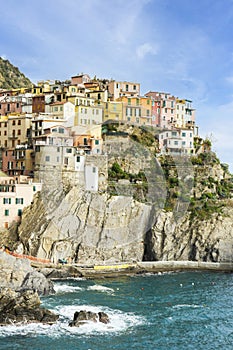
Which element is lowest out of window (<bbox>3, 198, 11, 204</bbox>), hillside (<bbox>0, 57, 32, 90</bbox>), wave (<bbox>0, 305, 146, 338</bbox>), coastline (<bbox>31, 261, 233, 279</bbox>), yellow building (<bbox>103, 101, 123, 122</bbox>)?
wave (<bbox>0, 305, 146, 338</bbox>)

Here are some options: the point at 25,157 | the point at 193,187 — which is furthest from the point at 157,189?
the point at 25,157

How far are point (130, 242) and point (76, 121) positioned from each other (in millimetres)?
19519

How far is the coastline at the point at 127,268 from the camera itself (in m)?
55.7

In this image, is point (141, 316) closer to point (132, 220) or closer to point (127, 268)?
point (127, 268)

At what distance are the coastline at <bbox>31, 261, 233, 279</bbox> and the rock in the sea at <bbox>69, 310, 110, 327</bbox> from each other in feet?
52.2

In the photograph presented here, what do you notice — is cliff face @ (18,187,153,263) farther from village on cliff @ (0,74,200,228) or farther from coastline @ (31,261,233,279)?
village on cliff @ (0,74,200,228)

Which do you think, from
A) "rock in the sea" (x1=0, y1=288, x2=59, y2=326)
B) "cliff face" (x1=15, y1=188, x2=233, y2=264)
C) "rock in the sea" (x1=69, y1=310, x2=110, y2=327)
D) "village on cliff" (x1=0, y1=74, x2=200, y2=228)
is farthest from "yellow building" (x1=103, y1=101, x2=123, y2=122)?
"rock in the sea" (x1=69, y1=310, x2=110, y2=327)

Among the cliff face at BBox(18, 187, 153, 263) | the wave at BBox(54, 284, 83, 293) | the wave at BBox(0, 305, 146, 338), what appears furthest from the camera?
the cliff face at BBox(18, 187, 153, 263)

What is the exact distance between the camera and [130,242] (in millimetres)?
62906

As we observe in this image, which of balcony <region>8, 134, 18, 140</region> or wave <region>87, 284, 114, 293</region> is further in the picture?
balcony <region>8, 134, 18, 140</region>

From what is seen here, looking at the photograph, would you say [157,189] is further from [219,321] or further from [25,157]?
[219,321]

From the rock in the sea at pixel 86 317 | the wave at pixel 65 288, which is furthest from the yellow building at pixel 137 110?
the rock in the sea at pixel 86 317

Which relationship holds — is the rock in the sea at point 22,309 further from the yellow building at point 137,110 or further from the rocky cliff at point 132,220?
the yellow building at point 137,110

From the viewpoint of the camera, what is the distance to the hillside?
12381cm
